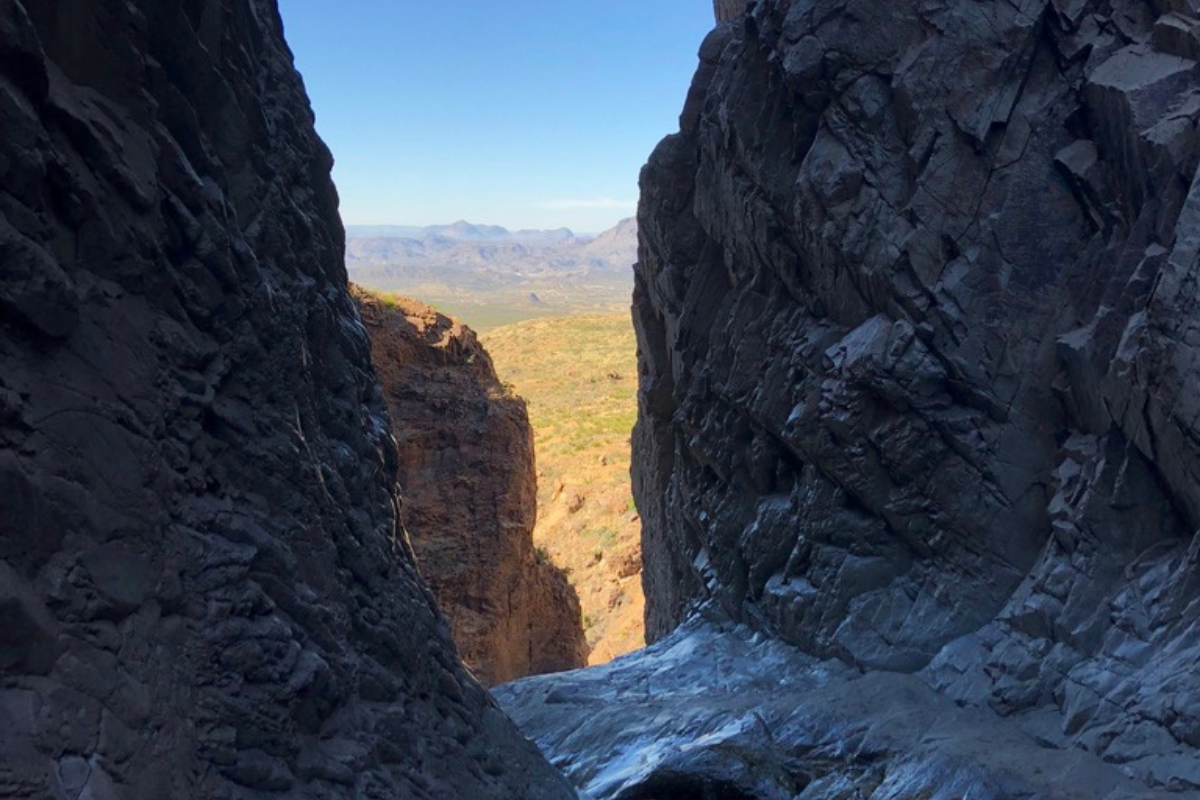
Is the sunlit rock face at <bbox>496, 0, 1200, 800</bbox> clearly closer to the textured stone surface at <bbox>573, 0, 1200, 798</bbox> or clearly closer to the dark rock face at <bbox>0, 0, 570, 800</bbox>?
the textured stone surface at <bbox>573, 0, 1200, 798</bbox>

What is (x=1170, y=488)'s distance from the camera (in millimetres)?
10797

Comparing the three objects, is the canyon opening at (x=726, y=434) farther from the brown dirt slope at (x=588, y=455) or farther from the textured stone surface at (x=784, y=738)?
the brown dirt slope at (x=588, y=455)

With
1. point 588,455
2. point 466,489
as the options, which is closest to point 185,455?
point 466,489

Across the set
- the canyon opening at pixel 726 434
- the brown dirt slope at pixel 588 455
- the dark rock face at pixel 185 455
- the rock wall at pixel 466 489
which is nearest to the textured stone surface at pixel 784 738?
the canyon opening at pixel 726 434

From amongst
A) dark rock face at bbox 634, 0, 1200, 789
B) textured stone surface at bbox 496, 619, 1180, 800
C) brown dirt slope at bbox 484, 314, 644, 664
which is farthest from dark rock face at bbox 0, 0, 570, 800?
brown dirt slope at bbox 484, 314, 644, 664

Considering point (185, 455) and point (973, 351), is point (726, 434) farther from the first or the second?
point (185, 455)

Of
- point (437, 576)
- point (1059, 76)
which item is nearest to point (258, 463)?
point (1059, 76)

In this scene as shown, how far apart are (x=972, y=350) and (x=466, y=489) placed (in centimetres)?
1808

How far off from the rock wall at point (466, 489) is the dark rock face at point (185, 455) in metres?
17.6

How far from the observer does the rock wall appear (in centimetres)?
2798

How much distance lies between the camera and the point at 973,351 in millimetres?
13320

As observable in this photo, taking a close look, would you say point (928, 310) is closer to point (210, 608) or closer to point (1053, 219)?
point (1053, 219)

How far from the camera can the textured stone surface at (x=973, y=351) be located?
10.8 metres

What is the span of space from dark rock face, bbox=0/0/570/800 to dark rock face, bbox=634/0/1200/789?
→ 253 inches
